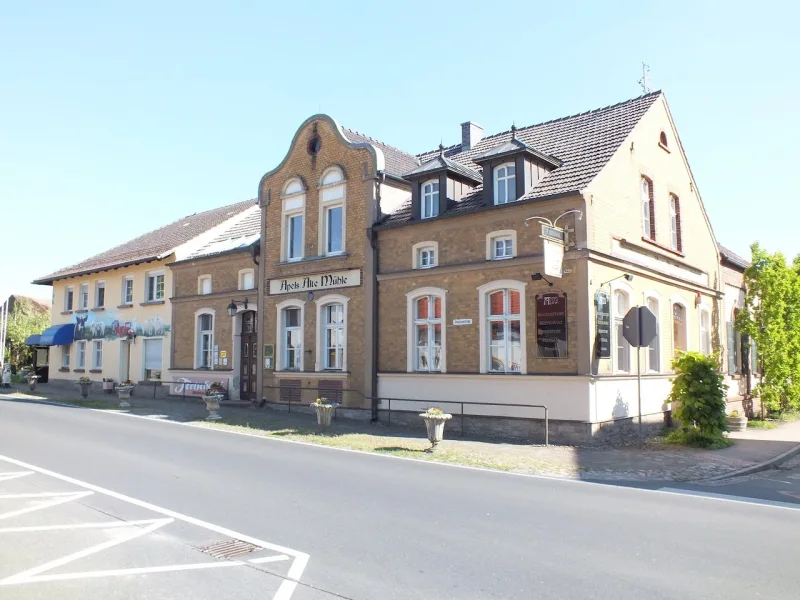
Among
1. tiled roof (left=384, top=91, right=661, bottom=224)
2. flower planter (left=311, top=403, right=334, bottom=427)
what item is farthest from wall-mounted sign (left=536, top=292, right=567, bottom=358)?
flower planter (left=311, top=403, right=334, bottom=427)

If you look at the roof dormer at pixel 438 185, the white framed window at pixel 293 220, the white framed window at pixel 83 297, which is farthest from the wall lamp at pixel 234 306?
the white framed window at pixel 83 297

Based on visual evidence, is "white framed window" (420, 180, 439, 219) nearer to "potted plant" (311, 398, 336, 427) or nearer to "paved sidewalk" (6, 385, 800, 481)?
"potted plant" (311, 398, 336, 427)

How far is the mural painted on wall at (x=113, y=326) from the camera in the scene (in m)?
27.8

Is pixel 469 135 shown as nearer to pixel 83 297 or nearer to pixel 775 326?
pixel 775 326

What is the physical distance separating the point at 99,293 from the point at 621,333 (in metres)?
25.8

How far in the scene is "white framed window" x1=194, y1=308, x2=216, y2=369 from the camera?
82.2ft

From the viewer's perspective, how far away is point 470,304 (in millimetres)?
17078

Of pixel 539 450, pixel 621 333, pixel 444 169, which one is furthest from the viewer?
pixel 444 169

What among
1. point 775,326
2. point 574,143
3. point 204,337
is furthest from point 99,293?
point 775,326

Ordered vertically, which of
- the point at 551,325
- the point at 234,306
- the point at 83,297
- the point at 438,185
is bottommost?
the point at 551,325

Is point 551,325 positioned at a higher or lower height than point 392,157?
lower

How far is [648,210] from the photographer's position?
19.2 m

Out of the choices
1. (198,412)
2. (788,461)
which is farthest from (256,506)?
(198,412)

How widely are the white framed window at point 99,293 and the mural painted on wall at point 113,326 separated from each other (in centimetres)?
60
